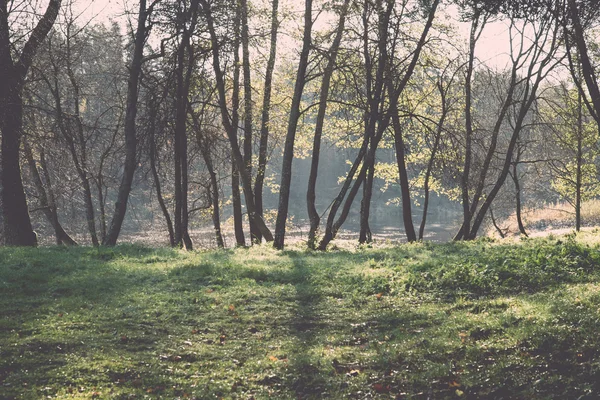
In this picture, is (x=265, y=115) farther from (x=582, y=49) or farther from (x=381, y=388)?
(x=381, y=388)

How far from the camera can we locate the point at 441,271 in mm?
9945

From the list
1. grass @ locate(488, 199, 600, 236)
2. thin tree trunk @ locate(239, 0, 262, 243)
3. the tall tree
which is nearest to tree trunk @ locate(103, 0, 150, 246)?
the tall tree

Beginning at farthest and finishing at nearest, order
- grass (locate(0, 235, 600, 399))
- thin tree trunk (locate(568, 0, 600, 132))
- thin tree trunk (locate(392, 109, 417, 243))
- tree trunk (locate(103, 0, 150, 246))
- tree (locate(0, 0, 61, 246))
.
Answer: thin tree trunk (locate(392, 109, 417, 243)) → tree trunk (locate(103, 0, 150, 246)) → tree (locate(0, 0, 61, 246)) → thin tree trunk (locate(568, 0, 600, 132)) → grass (locate(0, 235, 600, 399))

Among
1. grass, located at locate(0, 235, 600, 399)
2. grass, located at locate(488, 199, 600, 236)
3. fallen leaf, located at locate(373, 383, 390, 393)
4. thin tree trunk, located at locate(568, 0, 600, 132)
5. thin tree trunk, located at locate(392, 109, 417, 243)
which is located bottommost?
fallen leaf, located at locate(373, 383, 390, 393)

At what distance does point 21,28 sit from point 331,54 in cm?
861

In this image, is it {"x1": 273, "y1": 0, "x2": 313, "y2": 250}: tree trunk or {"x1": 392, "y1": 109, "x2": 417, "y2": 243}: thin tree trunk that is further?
{"x1": 392, "y1": 109, "x2": 417, "y2": 243}: thin tree trunk

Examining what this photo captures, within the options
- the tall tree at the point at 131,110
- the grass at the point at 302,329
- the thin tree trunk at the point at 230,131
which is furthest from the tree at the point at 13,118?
the thin tree trunk at the point at 230,131

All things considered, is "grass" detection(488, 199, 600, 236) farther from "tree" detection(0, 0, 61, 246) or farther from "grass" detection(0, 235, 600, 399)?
"tree" detection(0, 0, 61, 246)

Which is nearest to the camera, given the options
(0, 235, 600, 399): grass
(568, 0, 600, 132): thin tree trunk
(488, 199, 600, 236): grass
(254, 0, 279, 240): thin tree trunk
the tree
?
(0, 235, 600, 399): grass

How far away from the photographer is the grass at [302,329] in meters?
5.82

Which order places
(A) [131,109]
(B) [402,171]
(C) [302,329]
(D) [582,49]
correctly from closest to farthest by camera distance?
(C) [302,329]
(D) [582,49]
(A) [131,109]
(B) [402,171]

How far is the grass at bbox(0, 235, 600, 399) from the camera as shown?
5824 millimetres

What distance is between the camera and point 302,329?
790 cm

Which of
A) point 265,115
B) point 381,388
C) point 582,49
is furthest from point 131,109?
point 381,388
